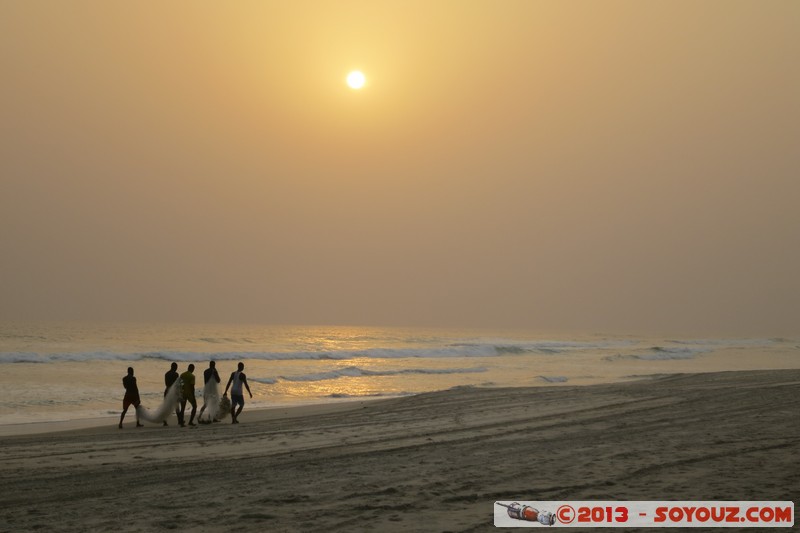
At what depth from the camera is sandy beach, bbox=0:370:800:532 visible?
26.2 feet

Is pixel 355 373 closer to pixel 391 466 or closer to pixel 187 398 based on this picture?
pixel 187 398

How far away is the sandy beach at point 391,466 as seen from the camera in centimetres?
799

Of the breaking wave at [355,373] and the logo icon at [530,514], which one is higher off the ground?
the logo icon at [530,514]

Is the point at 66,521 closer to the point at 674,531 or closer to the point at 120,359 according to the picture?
the point at 674,531

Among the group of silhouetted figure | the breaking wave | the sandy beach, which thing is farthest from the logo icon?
the breaking wave

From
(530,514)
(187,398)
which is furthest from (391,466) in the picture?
(187,398)

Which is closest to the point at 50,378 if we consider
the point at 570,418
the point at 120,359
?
the point at 120,359

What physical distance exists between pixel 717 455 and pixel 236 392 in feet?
38.1

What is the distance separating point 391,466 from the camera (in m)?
10.7

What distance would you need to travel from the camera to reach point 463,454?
11.6m

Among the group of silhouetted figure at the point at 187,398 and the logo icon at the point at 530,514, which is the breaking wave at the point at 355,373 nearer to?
Result: the group of silhouetted figure at the point at 187,398

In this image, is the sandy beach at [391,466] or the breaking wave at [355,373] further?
the breaking wave at [355,373]

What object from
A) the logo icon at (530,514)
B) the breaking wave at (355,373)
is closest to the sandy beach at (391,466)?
the logo icon at (530,514)

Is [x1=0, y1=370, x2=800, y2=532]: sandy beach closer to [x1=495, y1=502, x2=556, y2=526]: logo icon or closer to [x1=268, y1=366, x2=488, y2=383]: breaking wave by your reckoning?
[x1=495, y1=502, x2=556, y2=526]: logo icon
